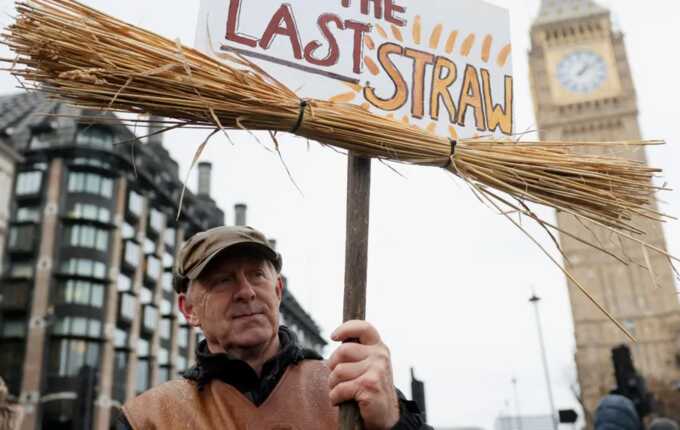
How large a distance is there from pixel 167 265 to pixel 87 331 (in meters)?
10.7

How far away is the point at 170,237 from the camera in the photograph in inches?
1790

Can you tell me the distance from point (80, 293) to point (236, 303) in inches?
1403

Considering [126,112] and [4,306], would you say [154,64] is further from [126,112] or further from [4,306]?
[4,306]

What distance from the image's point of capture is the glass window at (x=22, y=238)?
3494cm

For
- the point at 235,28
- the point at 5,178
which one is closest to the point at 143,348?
the point at 5,178

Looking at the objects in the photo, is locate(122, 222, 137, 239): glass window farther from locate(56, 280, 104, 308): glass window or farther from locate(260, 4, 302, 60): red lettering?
locate(260, 4, 302, 60): red lettering

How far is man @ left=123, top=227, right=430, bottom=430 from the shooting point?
2.04m

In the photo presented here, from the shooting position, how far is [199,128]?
74.4 inches

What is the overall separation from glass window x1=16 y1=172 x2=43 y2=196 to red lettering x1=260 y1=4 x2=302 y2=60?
37.8 metres

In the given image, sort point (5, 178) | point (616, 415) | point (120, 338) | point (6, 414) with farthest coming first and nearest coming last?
point (120, 338)
point (5, 178)
point (616, 415)
point (6, 414)

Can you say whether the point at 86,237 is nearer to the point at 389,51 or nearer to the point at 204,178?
the point at 204,178

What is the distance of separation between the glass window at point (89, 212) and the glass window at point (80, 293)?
3.61 metres

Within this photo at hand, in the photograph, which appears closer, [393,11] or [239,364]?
[239,364]

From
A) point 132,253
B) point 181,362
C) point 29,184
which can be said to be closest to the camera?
point 29,184
